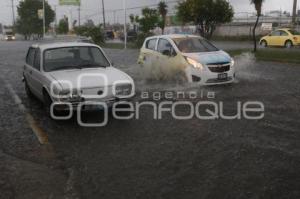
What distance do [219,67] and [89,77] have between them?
5083 mm

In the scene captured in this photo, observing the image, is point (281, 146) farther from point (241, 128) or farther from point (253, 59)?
point (253, 59)

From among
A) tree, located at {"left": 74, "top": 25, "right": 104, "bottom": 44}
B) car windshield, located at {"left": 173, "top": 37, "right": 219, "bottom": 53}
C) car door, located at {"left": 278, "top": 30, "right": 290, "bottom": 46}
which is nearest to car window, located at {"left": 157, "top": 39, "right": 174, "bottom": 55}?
car windshield, located at {"left": 173, "top": 37, "right": 219, "bottom": 53}

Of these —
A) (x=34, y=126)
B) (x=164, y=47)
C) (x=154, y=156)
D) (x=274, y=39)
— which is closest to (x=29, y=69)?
(x=34, y=126)

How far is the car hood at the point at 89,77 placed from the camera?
336 inches

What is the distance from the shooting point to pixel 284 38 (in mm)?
31750

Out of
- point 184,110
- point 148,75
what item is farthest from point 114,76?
point 148,75

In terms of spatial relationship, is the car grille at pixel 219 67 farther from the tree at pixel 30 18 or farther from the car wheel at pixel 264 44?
the tree at pixel 30 18

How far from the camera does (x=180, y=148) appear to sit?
6.87 m

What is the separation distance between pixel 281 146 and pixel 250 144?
1.57 ft

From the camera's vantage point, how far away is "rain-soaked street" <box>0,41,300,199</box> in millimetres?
5234

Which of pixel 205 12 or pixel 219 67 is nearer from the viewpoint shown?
pixel 219 67

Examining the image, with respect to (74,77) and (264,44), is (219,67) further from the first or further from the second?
(264,44)

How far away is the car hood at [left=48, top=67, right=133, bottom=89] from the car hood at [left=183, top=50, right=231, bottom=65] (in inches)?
153

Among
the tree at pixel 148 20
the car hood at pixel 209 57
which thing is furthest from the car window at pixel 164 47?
the tree at pixel 148 20
